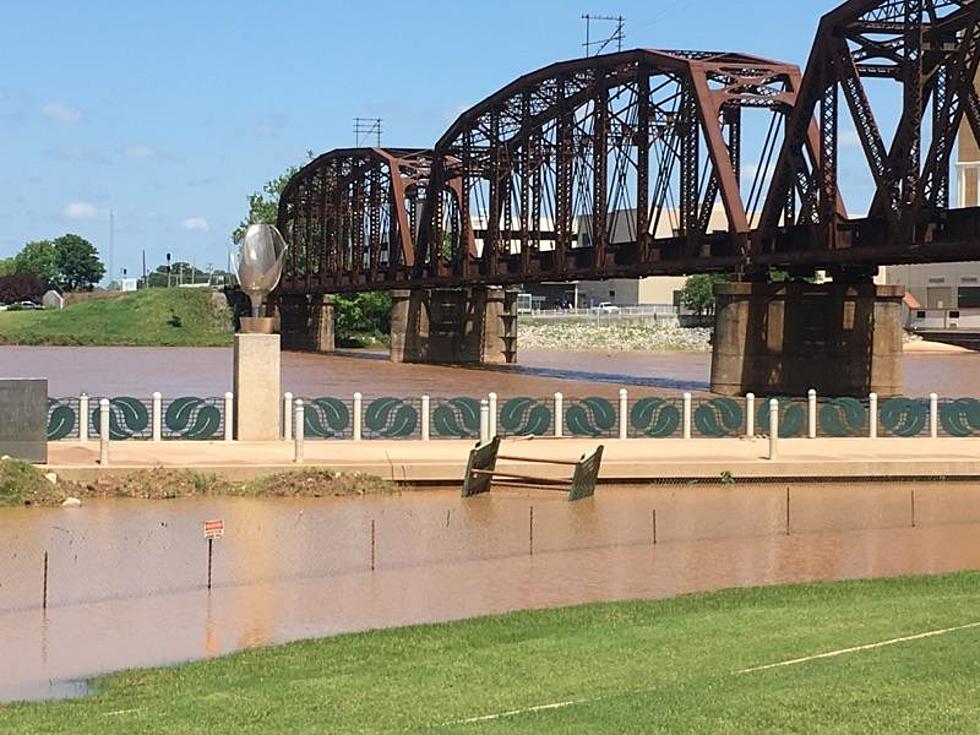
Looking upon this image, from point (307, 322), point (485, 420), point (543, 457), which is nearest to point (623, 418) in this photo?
point (485, 420)

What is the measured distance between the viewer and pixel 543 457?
33.2 meters

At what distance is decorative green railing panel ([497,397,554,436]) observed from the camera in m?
37.3

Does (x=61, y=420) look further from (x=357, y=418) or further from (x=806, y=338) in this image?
(x=806, y=338)

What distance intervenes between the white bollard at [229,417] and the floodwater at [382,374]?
28058 mm

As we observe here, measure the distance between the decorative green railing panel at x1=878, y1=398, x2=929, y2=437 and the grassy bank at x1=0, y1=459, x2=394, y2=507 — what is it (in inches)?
538

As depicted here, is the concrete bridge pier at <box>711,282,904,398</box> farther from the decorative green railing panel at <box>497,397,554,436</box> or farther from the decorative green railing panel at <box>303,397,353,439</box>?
the decorative green railing panel at <box>303,397,353,439</box>

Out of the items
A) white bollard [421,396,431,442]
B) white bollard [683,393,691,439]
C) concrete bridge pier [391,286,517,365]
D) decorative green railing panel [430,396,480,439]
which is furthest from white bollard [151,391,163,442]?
concrete bridge pier [391,286,517,365]

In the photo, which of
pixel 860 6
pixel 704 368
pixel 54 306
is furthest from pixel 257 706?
pixel 54 306

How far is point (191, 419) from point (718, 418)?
37.8 ft

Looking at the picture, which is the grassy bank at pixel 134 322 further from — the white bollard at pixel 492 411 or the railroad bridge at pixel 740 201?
the white bollard at pixel 492 411

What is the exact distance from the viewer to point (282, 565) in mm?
23484

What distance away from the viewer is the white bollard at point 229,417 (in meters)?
36.2

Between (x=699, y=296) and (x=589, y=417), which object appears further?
(x=699, y=296)

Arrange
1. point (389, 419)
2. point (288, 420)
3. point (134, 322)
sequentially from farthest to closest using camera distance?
point (134, 322) < point (288, 420) < point (389, 419)
